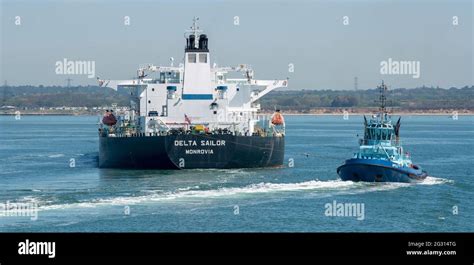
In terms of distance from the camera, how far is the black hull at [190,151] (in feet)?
213

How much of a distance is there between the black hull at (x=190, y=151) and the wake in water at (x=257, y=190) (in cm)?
840

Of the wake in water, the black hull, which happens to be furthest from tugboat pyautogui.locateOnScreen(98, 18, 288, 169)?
the wake in water

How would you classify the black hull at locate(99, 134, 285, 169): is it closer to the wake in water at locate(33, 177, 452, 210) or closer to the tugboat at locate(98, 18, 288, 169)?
the tugboat at locate(98, 18, 288, 169)

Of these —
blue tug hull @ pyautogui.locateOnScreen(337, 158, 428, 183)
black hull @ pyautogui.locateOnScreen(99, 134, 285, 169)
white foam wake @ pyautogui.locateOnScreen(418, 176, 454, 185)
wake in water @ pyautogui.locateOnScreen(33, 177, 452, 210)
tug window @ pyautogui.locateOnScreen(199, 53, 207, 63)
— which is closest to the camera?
wake in water @ pyautogui.locateOnScreen(33, 177, 452, 210)

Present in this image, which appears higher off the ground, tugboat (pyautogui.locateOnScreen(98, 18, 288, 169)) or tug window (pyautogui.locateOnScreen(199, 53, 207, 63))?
tug window (pyautogui.locateOnScreen(199, 53, 207, 63))

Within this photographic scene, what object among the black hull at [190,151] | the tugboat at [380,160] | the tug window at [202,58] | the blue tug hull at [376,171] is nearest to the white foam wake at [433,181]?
the tugboat at [380,160]

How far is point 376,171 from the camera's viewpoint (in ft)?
190

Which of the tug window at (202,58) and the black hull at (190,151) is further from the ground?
the tug window at (202,58)

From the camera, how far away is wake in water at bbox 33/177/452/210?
48.7 meters

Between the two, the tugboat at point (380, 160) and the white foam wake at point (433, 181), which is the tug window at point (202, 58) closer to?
the tugboat at point (380, 160)

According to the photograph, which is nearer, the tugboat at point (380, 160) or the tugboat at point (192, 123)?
the tugboat at point (380, 160)

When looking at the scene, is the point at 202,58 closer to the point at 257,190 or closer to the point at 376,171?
the point at 376,171
